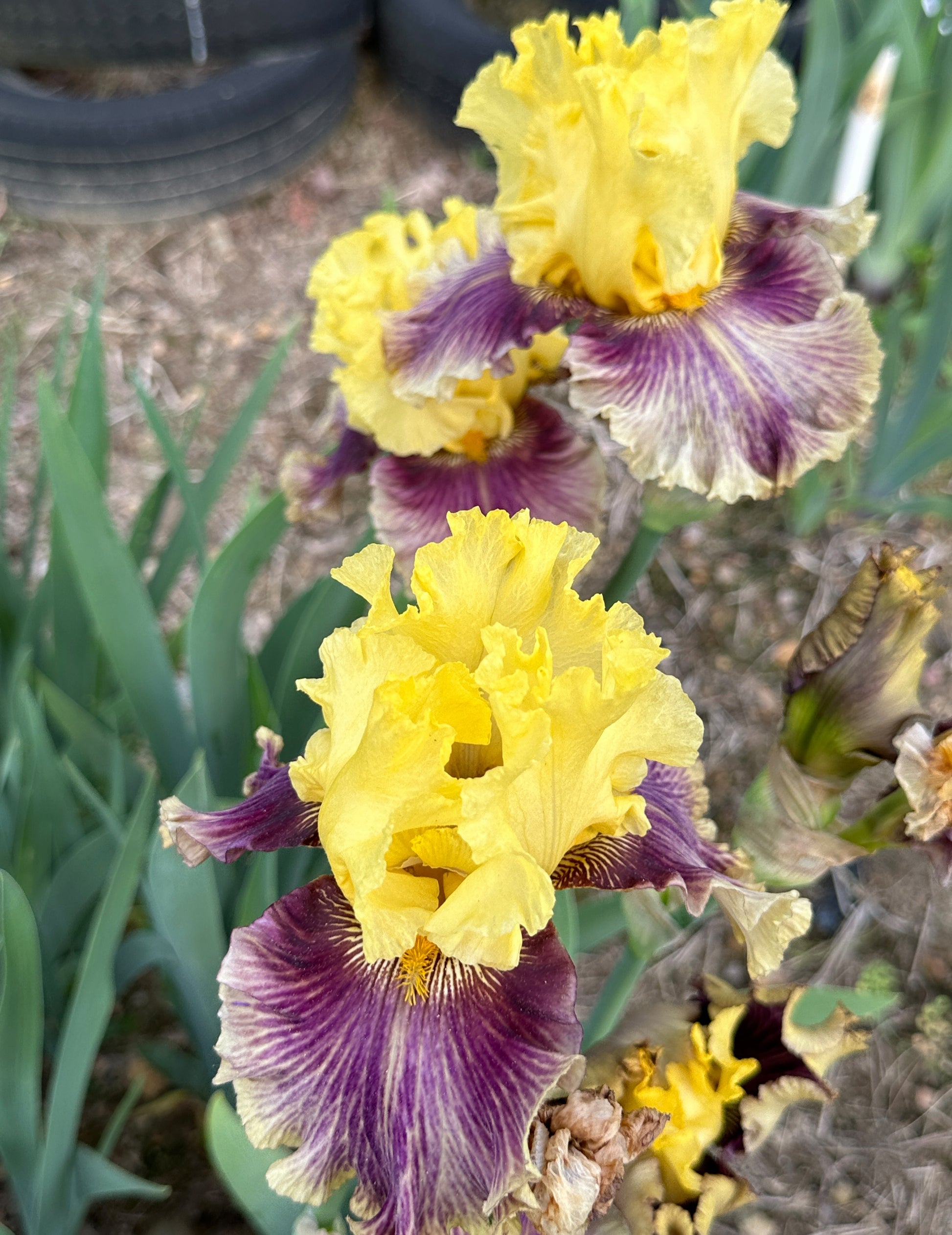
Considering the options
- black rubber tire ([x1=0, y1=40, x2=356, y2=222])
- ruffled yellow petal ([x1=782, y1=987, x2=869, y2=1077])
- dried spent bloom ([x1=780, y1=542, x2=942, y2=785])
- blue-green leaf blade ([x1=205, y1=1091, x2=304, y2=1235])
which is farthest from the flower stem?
black rubber tire ([x1=0, y1=40, x2=356, y2=222])

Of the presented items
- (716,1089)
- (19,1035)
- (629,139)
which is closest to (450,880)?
(716,1089)

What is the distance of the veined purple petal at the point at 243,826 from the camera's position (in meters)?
0.80

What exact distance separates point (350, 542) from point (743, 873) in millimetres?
1738

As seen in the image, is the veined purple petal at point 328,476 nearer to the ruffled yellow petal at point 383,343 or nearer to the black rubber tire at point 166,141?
the ruffled yellow petal at point 383,343

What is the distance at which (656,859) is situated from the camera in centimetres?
81

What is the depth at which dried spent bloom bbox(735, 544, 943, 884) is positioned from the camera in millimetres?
918

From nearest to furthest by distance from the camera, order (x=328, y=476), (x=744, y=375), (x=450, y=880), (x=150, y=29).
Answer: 1. (x=450, y=880)
2. (x=744, y=375)
3. (x=328, y=476)
4. (x=150, y=29)

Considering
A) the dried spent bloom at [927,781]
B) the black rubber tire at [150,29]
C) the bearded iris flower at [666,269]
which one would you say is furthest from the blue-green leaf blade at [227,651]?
the black rubber tire at [150,29]

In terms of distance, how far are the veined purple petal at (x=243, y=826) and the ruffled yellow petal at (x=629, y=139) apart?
0.69 metres

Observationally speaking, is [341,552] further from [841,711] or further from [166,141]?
[841,711]

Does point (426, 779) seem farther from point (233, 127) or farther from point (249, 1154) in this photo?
point (233, 127)

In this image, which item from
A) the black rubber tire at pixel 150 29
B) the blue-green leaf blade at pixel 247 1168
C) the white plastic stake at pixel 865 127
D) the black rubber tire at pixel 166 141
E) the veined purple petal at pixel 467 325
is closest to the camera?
the blue-green leaf blade at pixel 247 1168

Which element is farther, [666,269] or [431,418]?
[431,418]

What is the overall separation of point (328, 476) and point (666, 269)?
1.81 feet
